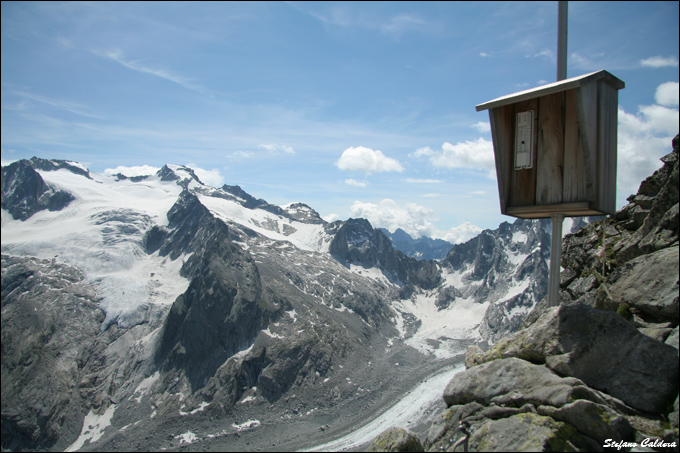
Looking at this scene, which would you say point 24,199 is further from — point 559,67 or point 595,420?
point 595,420

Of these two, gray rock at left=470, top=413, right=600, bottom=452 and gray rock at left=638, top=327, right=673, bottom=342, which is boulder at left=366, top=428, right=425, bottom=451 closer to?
gray rock at left=470, top=413, right=600, bottom=452

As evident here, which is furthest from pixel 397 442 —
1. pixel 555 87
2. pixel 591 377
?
pixel 555 87

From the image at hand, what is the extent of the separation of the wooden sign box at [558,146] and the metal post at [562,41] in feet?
1.51

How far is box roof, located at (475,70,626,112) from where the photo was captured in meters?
8.23

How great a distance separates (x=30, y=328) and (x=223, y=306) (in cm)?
5847

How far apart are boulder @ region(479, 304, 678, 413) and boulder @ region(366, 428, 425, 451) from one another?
314 centimetres

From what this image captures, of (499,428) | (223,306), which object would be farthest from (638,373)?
(223,306)

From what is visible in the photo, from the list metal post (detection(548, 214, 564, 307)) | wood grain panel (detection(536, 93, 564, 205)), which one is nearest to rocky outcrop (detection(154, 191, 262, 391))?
metal post (detection(548, 214, 564, 307))

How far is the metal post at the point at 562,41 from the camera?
866 cm

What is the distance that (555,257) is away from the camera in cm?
891

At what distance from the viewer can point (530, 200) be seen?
9.78m

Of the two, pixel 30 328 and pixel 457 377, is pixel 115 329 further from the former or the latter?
pixel 457 377

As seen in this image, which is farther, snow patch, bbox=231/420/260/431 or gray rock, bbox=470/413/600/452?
snow patch, bbox=231/420/260/431

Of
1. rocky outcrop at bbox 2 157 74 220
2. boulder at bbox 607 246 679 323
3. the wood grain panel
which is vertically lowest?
boulder at bbox 607 246 679 323
